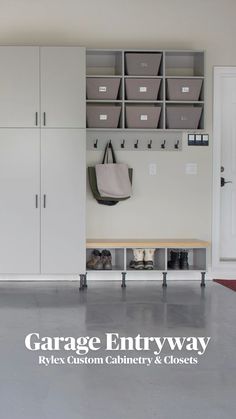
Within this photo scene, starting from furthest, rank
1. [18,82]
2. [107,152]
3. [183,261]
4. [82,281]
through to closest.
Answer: [107,152], [183,261], [82,281], [18,82]

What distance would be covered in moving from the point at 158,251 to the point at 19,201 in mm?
1635

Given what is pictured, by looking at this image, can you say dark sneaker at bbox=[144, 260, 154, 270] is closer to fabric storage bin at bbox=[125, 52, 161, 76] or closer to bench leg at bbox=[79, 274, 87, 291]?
bench leg at bbox=[79, 274, 87, 291]

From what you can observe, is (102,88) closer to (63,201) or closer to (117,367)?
(63,201)

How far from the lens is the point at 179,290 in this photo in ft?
20.2

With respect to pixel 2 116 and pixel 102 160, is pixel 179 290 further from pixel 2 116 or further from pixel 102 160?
pixel 2 116

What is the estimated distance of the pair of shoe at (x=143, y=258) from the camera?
641 cm

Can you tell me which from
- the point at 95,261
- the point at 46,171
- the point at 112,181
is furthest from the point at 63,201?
the point at 95,261

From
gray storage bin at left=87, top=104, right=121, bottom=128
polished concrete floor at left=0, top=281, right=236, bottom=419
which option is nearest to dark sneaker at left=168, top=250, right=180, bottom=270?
polished concrete floor at left=0, top=281, right=236, bottom=419

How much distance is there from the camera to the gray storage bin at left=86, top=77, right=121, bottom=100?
6438mm

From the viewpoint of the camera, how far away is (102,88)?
646cm

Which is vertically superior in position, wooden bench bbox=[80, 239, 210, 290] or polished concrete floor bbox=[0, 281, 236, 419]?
wooden bench bbox=[80, 239, 210, 290]

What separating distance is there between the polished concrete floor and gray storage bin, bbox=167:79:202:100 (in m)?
2.15
